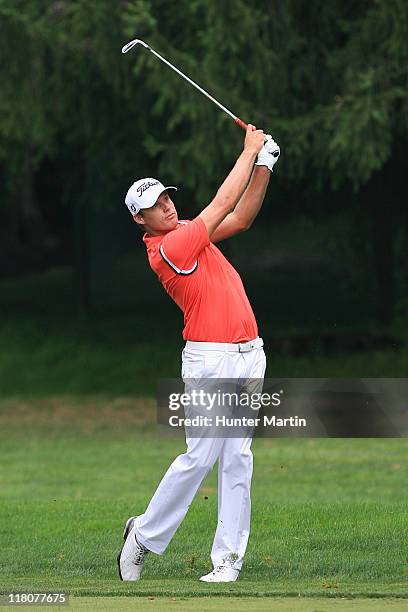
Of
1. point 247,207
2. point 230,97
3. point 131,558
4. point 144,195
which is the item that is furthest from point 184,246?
point 230,97

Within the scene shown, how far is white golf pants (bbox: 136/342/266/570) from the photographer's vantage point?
776 centimetres

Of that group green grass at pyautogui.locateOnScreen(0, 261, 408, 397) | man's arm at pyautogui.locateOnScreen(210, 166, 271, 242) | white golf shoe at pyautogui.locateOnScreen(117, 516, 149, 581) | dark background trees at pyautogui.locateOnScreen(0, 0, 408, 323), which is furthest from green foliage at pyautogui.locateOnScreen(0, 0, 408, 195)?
white golf shoe at pyautogui.locateOnScreen(117, 516, 149, 581)

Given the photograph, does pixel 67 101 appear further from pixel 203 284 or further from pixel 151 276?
pixel 203 284

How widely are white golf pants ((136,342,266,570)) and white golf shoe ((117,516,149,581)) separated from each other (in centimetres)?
4

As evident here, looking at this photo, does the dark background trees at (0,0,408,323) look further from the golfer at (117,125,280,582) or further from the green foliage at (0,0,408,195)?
Result: the golfer at (117,125,280,582)

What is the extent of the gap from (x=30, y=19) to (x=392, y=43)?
439 cm

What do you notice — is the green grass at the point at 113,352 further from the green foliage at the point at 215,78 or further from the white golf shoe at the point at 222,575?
the white golf shoe at the point at 222,575

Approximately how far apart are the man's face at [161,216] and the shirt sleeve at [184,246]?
0.20 m

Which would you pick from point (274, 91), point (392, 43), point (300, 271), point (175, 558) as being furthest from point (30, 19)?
point (175, 558)

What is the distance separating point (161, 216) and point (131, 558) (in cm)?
176

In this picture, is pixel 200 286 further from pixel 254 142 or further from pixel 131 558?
pixel 131 558

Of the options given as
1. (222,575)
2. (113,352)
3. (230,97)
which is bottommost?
(113,352)

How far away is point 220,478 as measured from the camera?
796 centimetres

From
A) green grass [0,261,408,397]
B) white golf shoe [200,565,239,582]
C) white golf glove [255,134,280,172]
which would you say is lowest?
green grass [0,261,408,397]
